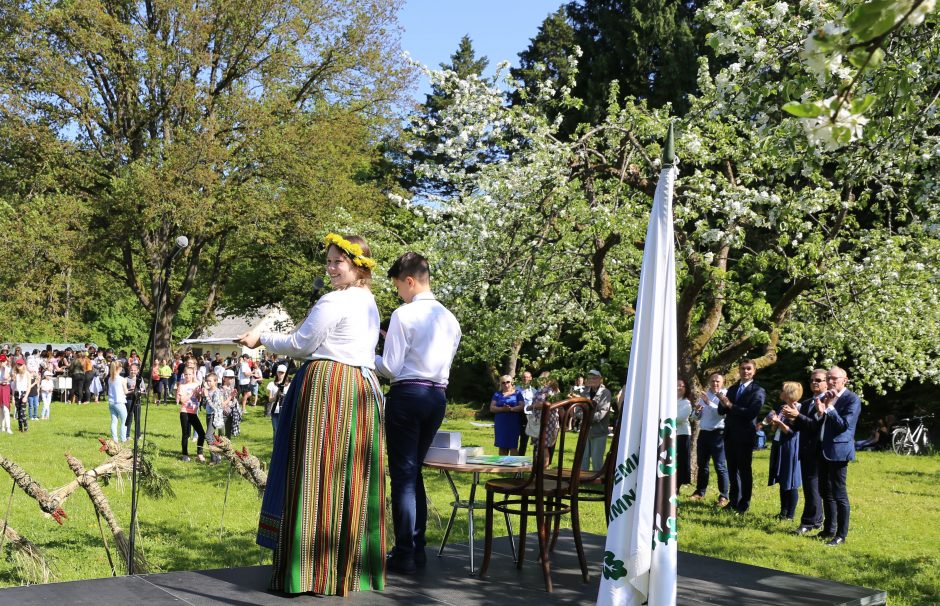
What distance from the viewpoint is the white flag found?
11.7 feet

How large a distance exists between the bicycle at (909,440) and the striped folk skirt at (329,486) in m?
17.7

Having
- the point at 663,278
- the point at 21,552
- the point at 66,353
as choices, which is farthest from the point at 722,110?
the point at 66,353

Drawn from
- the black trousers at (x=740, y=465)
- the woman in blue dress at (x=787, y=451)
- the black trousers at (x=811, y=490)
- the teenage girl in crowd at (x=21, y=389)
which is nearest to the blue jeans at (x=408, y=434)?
the black trousers at (x=811, y=490)

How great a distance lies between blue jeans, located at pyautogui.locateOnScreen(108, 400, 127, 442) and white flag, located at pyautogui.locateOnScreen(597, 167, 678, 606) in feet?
47.0

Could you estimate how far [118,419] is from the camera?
16844mm

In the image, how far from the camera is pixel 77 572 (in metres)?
7.20

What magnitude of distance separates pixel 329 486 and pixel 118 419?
13.6 meters

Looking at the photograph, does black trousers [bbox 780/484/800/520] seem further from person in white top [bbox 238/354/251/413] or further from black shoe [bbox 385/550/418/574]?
person in white top [bbox 238/354/251/413]

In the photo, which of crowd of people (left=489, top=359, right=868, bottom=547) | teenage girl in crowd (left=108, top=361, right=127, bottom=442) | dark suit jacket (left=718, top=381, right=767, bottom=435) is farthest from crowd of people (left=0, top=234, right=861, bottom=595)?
teenage girl in crowd (left=108, top=361, right=127, bottom=442)

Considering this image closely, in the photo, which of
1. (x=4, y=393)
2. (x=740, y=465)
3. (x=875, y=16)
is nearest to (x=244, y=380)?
(x=4, y=393)

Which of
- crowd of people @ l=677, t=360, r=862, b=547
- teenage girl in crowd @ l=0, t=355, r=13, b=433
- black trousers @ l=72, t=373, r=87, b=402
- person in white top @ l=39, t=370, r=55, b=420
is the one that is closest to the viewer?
crowd of people @ l=677, t=360, r=862, b=547

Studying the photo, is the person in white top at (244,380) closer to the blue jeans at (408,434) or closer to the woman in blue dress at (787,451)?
the woman in blue dress at (787,451)

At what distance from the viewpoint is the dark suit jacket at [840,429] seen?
27.3 ft

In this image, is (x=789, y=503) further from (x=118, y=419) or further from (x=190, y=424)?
(x=118, y=419)
